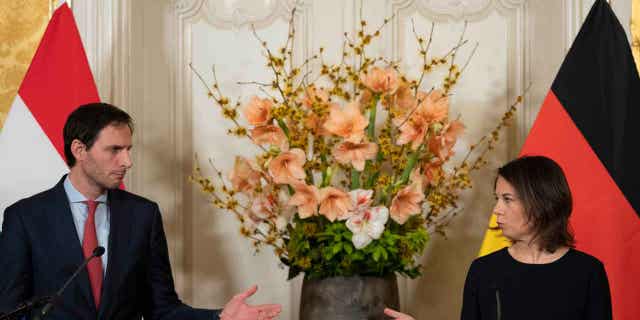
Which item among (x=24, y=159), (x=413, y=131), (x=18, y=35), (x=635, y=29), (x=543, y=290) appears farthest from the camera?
(x=18, y=35)

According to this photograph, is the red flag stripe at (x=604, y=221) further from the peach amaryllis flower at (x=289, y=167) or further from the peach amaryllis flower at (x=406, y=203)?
the peach amaryllis flower at (x=289, y=167)

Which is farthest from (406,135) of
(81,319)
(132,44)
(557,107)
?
(132,44)

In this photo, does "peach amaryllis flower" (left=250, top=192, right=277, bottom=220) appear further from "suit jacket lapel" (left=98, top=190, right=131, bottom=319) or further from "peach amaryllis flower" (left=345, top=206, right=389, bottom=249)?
"suit jacket lapel" (left=98, top=190, right=131, bottom=319)

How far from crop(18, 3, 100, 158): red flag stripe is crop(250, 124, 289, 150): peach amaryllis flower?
800 mm

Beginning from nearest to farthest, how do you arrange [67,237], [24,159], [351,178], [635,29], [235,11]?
[67,237]
[351,178]
[24,159]
[635,29]
[235,11]

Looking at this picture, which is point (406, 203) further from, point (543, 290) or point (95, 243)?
point (95, 243)

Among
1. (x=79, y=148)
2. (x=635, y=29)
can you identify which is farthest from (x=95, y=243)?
(x=635, y=29)

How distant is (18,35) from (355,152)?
1722mm

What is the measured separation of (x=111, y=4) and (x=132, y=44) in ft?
0.63

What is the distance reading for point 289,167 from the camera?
262 centimetres

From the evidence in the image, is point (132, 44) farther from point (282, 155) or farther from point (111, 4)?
point (282, 155)

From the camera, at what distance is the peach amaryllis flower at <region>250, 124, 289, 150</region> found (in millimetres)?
2686

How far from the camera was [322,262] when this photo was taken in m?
2.66

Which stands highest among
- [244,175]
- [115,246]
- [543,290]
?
[244,175]
